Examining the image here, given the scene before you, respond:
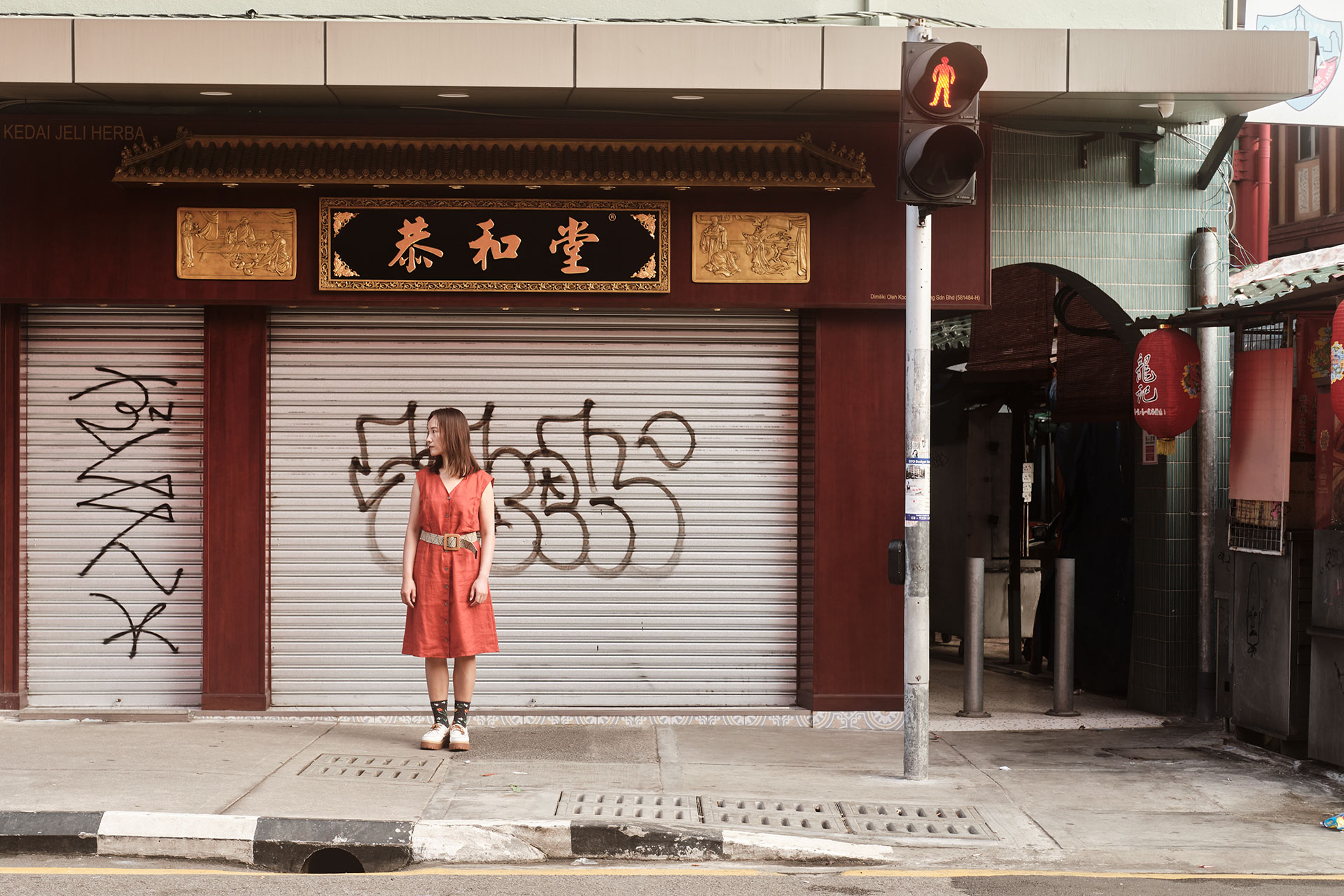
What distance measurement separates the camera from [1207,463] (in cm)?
894

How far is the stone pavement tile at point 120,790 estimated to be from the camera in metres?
6.02

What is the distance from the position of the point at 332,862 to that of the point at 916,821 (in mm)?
2868

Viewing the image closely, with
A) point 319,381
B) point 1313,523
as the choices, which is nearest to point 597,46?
point 319,381

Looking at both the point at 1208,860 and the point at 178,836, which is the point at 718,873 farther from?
the point at 178,836

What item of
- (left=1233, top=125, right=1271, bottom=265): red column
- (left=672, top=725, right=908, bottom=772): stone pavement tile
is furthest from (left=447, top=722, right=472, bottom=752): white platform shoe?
(left=1233, top=125, right=1271, bottom=265): red column

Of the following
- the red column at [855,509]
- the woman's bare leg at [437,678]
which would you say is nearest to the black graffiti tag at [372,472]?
the woman's bare leg at [437,678]

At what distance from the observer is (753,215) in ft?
27.9

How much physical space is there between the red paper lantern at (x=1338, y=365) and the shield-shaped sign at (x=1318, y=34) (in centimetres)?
409

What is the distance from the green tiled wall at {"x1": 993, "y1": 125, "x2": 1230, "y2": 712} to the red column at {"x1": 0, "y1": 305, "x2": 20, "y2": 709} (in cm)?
700

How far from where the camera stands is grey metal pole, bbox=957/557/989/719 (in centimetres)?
917

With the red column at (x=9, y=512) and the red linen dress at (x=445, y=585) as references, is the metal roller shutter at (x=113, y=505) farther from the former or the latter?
the red linen dress at (x=445, y=585)

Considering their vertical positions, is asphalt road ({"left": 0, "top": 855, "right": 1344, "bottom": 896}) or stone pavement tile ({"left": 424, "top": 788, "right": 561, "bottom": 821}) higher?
stone pavement tile ({"left": 424, "top": 788, "right": 561, "bottom": 821})

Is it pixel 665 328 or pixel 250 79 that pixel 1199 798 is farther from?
pixel 250 79

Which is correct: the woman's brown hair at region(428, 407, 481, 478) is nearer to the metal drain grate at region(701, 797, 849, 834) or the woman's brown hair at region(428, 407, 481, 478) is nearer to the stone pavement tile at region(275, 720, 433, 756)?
the stone pavement tile at region(275, 720, 433, 756)
